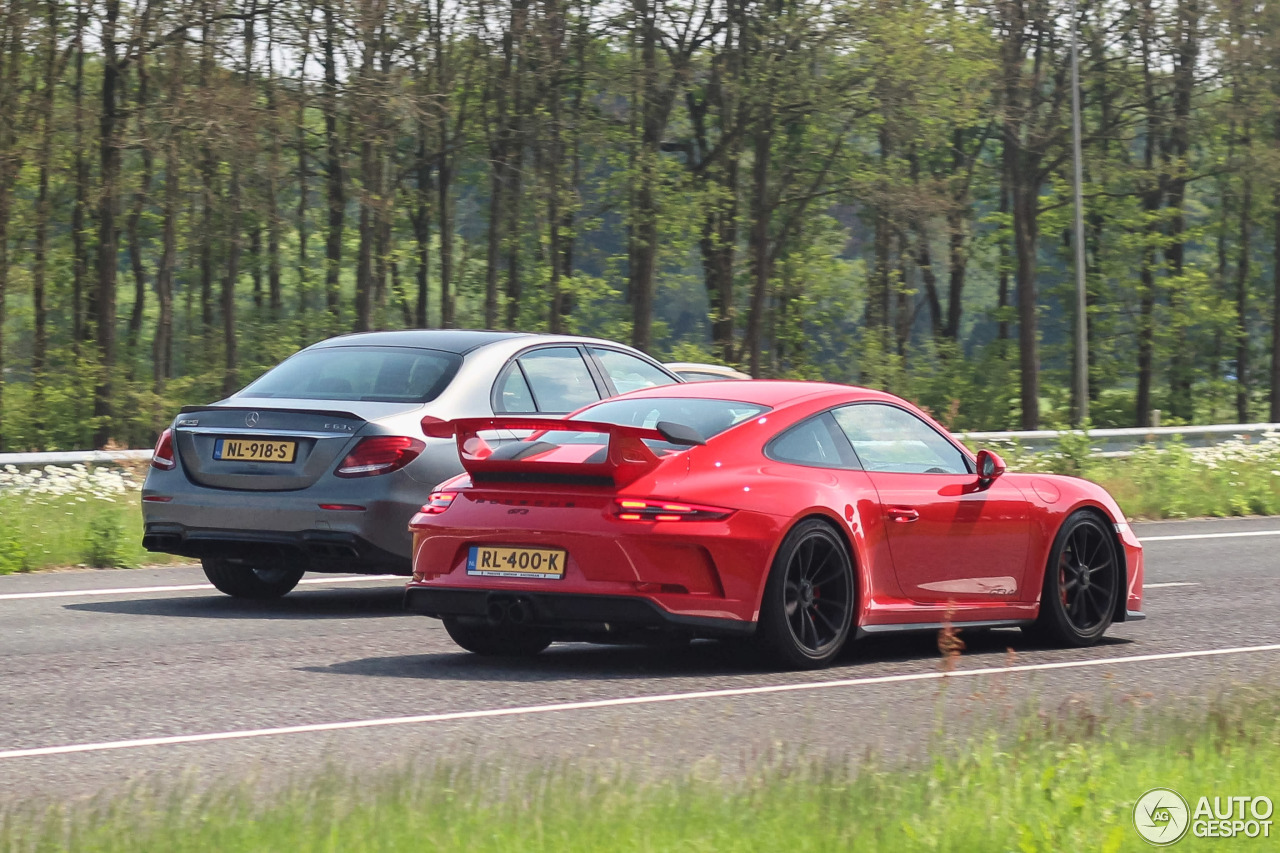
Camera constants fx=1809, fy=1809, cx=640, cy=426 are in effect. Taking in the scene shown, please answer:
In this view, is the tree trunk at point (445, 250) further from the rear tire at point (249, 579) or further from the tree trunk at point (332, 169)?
the rear tire at point (249, 579)

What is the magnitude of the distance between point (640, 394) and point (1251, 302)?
181ft

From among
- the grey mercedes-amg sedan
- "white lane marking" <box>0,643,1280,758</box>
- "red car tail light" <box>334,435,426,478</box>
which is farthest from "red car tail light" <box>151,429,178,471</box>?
"white lane marking" <box>0,643,1280,758</box>

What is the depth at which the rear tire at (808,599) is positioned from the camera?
25.8ft

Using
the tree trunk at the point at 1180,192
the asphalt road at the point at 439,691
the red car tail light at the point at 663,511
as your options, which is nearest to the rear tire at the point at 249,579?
the asphalt road at the point at 439,691

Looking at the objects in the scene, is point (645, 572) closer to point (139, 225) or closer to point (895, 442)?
point (895, 442)

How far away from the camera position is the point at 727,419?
27.1 feet

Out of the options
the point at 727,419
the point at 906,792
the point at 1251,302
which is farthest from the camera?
the point at 1251,302

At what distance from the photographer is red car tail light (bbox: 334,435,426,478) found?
397 inches

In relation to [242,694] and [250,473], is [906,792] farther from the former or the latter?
[250,473]

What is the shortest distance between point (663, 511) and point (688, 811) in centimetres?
297

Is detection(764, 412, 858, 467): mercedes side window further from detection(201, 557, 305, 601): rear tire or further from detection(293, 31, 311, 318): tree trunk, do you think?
detection(293, 31, 311, 318): tree trunk

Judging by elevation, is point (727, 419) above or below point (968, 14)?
below

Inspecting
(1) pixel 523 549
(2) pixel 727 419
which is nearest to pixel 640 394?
(2) pixel 727 419

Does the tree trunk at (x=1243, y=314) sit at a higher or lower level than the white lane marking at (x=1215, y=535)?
higher
